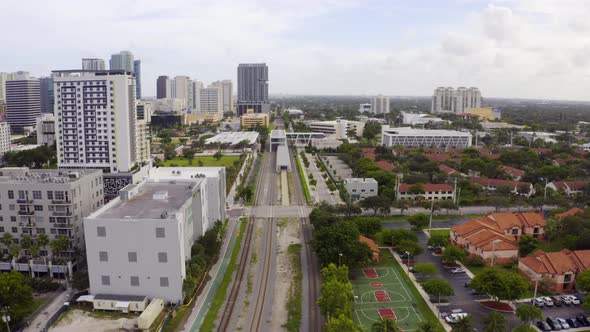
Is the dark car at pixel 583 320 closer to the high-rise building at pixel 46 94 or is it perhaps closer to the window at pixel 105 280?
the window at pixel 105 280

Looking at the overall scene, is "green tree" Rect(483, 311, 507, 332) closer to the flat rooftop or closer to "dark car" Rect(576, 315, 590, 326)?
"dark car" Rect(576, 315, 590, 326)

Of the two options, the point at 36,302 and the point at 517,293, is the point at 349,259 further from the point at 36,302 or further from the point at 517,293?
the point at 36,302

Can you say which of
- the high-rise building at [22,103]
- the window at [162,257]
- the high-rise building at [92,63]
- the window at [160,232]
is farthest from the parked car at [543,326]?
the high-rise building at [22,103]

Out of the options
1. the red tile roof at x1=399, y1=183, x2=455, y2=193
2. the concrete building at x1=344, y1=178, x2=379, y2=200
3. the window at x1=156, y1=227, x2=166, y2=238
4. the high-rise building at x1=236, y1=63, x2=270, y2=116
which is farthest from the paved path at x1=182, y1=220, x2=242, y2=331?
the high-rise building at x1=236, y1=63, x2=270, y2=116

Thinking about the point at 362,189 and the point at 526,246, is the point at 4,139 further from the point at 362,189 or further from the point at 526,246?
the point at 526,246

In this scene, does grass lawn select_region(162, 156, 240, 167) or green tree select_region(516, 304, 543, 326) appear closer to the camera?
green tree select_region(516, 304, 543, 326)

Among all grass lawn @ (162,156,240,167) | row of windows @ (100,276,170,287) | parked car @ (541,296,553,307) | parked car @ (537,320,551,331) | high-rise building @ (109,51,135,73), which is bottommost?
parked car @ (537,320,551,331)

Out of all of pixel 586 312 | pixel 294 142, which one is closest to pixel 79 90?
pixel 586 312

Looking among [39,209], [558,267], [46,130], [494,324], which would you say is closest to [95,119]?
[39,209]
